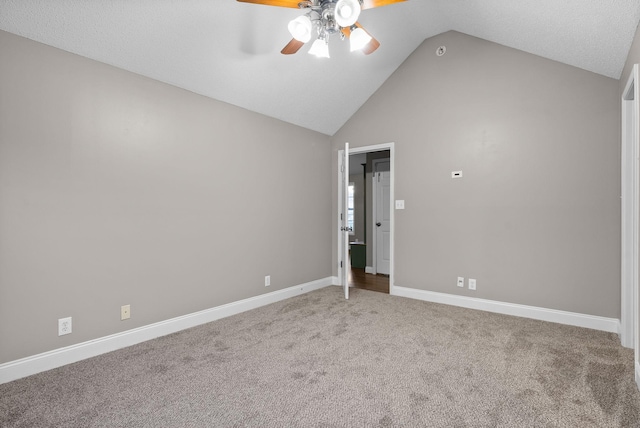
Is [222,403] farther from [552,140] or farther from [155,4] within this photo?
[552,140]

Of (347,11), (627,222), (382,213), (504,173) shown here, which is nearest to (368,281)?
(382,213)

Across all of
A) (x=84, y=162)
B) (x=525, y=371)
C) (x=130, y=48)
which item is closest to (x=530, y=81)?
(x=525, y=371)

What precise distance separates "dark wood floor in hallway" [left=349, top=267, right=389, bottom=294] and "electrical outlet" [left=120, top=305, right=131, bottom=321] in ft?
10.3

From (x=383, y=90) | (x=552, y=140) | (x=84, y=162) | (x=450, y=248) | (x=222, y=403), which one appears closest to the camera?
(x=222, y=403)

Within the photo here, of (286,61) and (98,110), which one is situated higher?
(286,61)

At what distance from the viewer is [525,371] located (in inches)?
87.0

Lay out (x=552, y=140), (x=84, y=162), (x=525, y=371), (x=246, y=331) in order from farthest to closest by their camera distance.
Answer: (x=552, y=140), (x=246, y=331), (x=84, y=162), (x=525, y=371)

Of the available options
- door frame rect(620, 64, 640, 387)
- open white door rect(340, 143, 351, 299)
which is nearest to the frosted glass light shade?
open white door rect(340, 143, 351, 299)

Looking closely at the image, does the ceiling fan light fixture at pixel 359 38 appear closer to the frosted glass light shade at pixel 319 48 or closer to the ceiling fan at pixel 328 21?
the ceiling fan at pixel 328 21

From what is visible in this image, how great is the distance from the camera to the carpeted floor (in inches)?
67.3

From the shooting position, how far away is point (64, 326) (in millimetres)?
2318

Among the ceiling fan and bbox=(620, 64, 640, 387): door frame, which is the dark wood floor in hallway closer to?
bbox=(620, 64, 640, 387): door frame

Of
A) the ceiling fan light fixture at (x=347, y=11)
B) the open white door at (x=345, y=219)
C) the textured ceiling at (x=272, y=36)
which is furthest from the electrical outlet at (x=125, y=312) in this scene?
the ceiling fan light fixture at (x=347, y=11)

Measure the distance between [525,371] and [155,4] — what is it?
12.3ft
